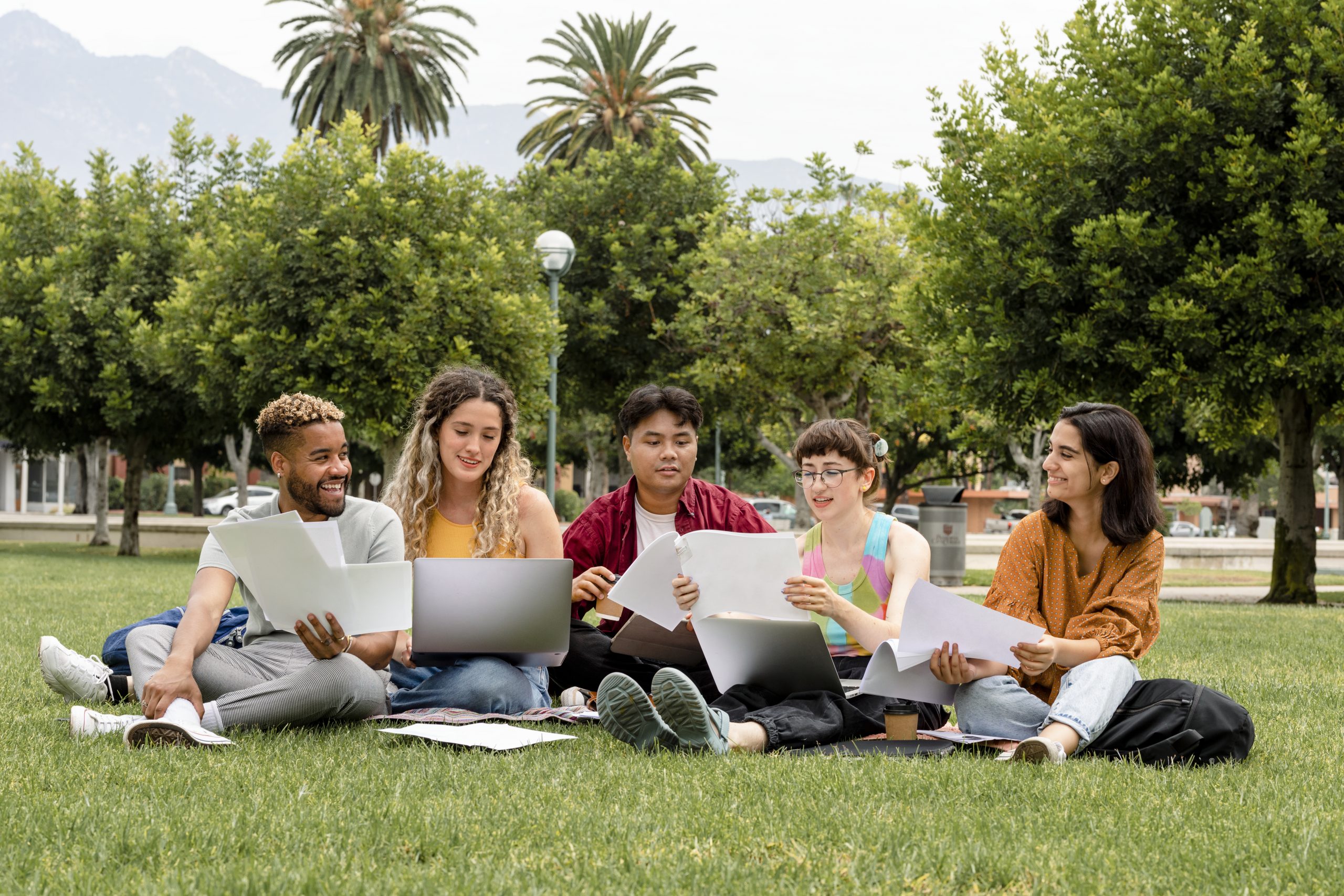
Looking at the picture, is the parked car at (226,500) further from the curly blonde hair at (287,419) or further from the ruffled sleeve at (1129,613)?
the ruffled sleeve at (1129,613)

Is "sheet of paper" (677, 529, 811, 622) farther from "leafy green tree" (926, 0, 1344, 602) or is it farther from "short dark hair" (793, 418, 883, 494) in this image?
"leafy green tree" (926, 0, 1344, 602)

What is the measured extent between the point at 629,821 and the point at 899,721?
5.87 feet

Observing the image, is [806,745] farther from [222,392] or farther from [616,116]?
[616,116]

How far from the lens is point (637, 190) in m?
23.8

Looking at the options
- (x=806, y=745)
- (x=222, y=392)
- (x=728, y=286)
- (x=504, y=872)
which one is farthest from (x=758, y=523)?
(x=728, y=286)

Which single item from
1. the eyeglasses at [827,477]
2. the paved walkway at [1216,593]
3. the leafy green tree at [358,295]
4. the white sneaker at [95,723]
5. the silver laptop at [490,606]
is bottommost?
the paved walkway at [1216,593]

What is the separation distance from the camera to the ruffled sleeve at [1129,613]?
4324mm

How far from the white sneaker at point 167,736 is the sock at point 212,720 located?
0.23 metres

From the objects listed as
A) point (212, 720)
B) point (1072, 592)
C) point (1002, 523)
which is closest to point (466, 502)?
point (212, 720)

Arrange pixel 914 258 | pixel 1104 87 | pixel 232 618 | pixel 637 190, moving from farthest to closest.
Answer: pixel 637 190
pixel 914 258
pixel 1104 87
pixel 232 618

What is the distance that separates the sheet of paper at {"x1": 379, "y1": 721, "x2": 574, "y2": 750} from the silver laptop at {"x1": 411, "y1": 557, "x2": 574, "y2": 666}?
0.36m

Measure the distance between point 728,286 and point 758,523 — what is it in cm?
1621

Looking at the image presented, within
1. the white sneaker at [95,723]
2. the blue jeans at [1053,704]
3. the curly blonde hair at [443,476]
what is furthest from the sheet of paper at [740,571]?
the white sneaker at [95,723]

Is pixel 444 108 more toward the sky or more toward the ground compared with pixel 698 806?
more toward the sky
